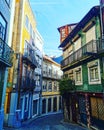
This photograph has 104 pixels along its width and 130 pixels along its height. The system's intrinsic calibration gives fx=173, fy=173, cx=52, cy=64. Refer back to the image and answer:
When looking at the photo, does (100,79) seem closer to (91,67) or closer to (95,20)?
(91,67)

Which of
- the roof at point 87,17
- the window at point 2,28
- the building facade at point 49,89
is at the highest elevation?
the roof at point 87,17

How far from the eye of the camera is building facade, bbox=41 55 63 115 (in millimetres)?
30453

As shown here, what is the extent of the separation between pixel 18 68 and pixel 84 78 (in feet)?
22.9

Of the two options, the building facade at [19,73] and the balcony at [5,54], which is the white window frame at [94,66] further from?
the building facade at [19,73]

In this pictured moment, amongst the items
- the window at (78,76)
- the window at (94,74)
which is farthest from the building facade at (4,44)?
the window at (78,76)

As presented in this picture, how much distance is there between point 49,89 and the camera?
32.3 metres

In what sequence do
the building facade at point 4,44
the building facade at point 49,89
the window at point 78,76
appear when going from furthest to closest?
the building facade at point 49,89 → the window at point 78,76 → the building facade at point 4,44

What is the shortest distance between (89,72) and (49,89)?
18335mm

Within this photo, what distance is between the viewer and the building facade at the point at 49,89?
99.9ft

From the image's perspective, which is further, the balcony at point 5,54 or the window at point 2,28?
the window at point 2,28

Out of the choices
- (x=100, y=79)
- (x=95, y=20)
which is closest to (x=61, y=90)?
(x=100, y=79)

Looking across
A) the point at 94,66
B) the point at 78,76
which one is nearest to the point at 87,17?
the point at 94,66

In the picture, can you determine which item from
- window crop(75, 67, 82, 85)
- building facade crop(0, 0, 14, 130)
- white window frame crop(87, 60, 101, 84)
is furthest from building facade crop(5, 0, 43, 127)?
white window frame crop(87, 60, 101, 84)

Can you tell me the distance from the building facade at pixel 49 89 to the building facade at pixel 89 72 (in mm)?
12540
